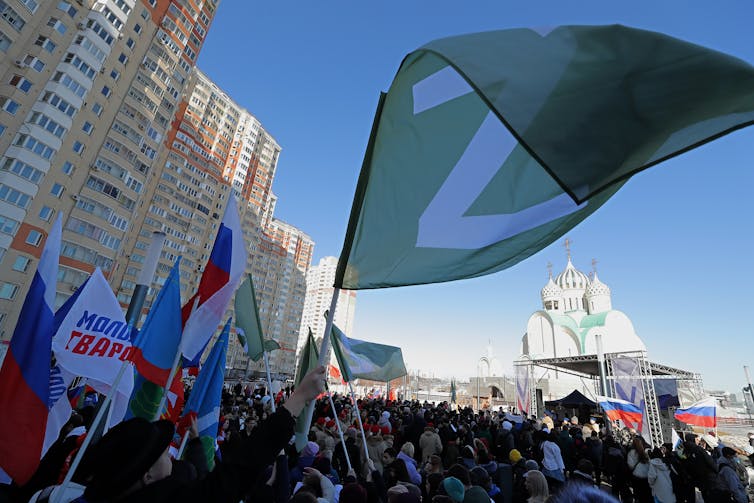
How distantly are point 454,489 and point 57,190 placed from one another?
36.4 m

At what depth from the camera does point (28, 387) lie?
3.11 metres

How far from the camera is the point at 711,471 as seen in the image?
6488 mm

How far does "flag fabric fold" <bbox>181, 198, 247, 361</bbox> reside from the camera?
350 centimetres

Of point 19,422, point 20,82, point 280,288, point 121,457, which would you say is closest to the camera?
point 121,457

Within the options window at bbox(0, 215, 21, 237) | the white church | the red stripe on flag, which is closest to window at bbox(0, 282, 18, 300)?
window at bbox(0, 215, 21, 237)

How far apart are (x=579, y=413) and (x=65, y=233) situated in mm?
42846

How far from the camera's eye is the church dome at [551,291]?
2192 inches

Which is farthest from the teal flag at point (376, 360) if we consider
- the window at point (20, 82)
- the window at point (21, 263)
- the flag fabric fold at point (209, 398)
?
the window at point (20, 82)

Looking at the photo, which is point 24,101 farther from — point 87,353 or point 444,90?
point 444,90

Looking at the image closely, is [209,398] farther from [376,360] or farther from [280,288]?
[280,288]

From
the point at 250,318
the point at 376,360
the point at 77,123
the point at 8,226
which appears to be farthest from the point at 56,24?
the point at 250,318

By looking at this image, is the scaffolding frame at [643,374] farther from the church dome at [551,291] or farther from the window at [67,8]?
A: the window at [67,8]

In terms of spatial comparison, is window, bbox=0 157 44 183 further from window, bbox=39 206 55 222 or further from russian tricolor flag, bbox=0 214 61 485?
russian tricolor flag, bbox=0 214 61 485

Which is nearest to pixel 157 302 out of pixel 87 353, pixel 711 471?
pixel 87 353
